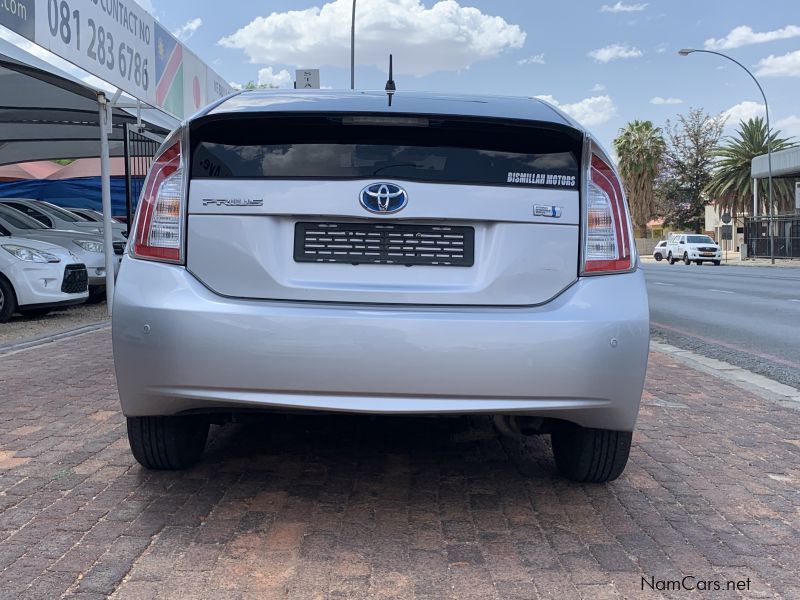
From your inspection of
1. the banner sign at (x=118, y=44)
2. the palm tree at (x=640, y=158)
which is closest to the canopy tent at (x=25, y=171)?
the banner sign at (x=118, y=44)

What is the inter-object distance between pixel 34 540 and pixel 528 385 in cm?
181

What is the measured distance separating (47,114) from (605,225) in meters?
12.2

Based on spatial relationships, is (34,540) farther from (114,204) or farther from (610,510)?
(114,204)

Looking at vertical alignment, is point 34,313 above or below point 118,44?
below

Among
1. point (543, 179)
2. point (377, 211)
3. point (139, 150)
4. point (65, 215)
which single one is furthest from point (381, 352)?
point (139, 150)

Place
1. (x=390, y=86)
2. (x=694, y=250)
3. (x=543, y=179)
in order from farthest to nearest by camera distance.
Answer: (x=694, y=250) → (x=390, y=86) → (x=543, y=179)

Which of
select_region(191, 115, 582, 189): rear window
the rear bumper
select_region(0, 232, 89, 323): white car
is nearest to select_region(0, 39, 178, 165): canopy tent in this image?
select_region(0, 232, 89, 323): white car

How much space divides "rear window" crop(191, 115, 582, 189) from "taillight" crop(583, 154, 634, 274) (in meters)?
0.10

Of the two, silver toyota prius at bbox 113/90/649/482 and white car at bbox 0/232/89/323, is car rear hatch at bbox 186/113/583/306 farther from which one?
white car at bbox 0/232/89/323

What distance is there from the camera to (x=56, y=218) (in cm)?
1379

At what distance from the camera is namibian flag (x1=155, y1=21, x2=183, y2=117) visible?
509 inches

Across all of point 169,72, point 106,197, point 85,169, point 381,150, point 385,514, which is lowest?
point 385,514

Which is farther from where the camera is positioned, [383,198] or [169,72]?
[169,72]

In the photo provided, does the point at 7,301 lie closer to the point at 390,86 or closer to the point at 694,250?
the point at 390,86
